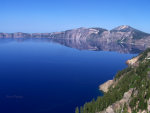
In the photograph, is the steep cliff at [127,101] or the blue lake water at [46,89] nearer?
the steep cliff at [127,101]

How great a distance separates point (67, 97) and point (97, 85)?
29.7 m

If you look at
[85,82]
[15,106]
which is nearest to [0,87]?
[15,106]

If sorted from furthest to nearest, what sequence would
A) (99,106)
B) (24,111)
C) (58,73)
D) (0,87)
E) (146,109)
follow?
1. (58,73)
2. (0,87)
3. (24,111)
4. (99,106)
5. (146,109)

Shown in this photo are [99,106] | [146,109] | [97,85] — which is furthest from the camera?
[97,85]

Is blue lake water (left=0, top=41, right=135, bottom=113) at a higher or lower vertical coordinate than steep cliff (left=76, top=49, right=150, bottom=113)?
lower

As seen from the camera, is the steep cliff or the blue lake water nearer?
the steep cliff

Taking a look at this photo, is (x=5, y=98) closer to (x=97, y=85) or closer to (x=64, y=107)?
(x=64, y=107)

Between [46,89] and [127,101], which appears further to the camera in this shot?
[46,89]

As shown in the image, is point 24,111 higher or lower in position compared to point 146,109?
lower

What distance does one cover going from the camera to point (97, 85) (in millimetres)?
125812

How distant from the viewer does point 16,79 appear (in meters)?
134

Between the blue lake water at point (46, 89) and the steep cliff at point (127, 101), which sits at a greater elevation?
the steep cliff at point (127, 101)

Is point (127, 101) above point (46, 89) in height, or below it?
above

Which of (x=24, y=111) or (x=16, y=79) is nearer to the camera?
(x=24, y=111)
